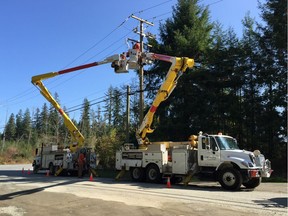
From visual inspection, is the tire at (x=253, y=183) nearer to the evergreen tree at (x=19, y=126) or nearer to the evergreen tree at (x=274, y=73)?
the evergreen tree at (x=274, y=73)

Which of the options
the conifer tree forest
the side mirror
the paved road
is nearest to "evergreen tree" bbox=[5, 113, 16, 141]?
the conifer tree forest

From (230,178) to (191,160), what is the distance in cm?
282

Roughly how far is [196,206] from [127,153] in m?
11.2

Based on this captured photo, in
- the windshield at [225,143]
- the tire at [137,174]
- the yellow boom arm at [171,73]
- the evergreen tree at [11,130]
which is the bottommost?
the tire at [137,174]

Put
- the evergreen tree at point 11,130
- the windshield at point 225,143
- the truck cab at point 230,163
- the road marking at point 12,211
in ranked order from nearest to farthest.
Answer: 1. the road marking at point 12,211
2. the truck cab at point 230,163
3. the windshield at point 225,143
4. the evergreen tree at point 11,130

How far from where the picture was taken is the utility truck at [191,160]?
1689 cm

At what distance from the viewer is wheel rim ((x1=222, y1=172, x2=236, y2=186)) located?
54.7ft

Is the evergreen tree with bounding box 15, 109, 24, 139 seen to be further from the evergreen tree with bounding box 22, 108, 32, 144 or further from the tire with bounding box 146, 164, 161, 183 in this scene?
the tire with bounding box 146, 164, 161, 183

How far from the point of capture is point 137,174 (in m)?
21.4

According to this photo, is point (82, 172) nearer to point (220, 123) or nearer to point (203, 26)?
point (220, 123)

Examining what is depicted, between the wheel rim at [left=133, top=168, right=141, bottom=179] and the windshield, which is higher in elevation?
the windshield

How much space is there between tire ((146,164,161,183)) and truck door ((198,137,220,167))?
284cm

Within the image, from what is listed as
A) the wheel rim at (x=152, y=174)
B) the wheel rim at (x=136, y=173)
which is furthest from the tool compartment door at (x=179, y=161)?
the wheel rim at (x=136, y=173)

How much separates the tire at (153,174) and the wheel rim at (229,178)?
4338 mm
